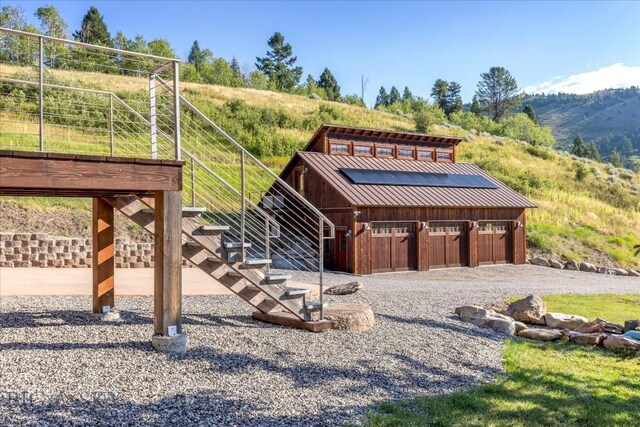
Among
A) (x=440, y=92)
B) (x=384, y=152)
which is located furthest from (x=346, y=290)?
(x=440, y=92)

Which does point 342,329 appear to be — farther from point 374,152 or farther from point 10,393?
point 374,152

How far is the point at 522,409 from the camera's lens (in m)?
4.91

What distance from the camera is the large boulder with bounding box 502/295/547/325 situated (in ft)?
31.6

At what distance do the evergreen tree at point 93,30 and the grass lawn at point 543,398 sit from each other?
66.1 metres

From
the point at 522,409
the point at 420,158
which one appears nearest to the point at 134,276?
the point at 522,409

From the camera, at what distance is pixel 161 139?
14.4 m

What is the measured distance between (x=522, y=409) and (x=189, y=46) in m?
89.4

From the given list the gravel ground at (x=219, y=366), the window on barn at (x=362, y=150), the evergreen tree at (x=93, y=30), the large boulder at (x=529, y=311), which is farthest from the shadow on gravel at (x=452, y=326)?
the evergreen tree at (x=93, y=30)

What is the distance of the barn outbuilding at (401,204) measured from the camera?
18.7 meters

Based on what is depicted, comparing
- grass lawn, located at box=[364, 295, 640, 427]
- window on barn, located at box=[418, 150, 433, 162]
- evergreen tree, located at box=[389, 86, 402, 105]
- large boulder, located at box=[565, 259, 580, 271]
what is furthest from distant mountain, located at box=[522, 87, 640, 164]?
grass lawn, located at box=[364, 295, 640, 427]

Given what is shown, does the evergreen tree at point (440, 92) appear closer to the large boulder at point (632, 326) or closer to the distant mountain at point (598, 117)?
the distant mountain at point (598, 117)

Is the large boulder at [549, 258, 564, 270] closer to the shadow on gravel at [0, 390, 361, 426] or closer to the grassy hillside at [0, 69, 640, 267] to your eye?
the grassy hillside at [0, 69, 640, 267]

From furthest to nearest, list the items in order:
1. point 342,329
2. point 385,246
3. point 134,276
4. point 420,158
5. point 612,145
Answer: point 612,145 → point 420,158 → point 385,246 → point 134,276 → point 342,329

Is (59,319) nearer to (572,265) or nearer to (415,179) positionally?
(415,179)
